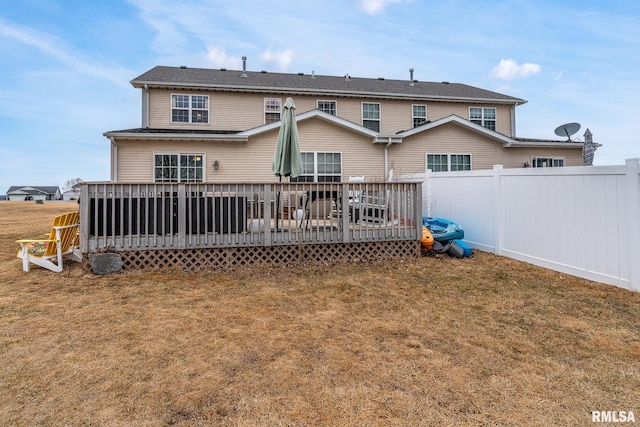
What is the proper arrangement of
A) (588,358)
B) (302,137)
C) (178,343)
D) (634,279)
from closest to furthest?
(588,358) → (178,343) → (634,279) → (302,137)

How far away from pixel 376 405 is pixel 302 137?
10840 mm

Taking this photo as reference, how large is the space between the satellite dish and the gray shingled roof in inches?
120

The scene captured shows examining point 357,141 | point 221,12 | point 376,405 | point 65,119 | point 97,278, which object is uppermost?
point 221,12

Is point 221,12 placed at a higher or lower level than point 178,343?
higher

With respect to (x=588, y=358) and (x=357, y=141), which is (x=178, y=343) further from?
(x=357, y=141)

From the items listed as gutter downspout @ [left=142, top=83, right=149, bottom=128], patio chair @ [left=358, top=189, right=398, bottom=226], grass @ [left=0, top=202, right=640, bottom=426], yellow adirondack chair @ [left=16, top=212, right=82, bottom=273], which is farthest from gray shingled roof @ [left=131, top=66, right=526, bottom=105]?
grass @ [left=0, top=202, right=640, bottom=426]

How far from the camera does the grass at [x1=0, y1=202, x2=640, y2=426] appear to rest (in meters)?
2.08

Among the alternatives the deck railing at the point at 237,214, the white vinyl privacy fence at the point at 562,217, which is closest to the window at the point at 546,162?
the white vinyl privacy fence at the point at 562,217

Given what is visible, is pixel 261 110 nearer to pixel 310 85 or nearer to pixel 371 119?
pixel 310 85

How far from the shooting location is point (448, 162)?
536 inches

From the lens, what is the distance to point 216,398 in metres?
2.21

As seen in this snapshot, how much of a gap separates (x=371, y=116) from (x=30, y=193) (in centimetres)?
9818

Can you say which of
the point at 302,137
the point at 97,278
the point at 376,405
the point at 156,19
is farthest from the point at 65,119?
the point at 376,405

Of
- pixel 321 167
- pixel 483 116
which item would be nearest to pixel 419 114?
pixel 483 116
